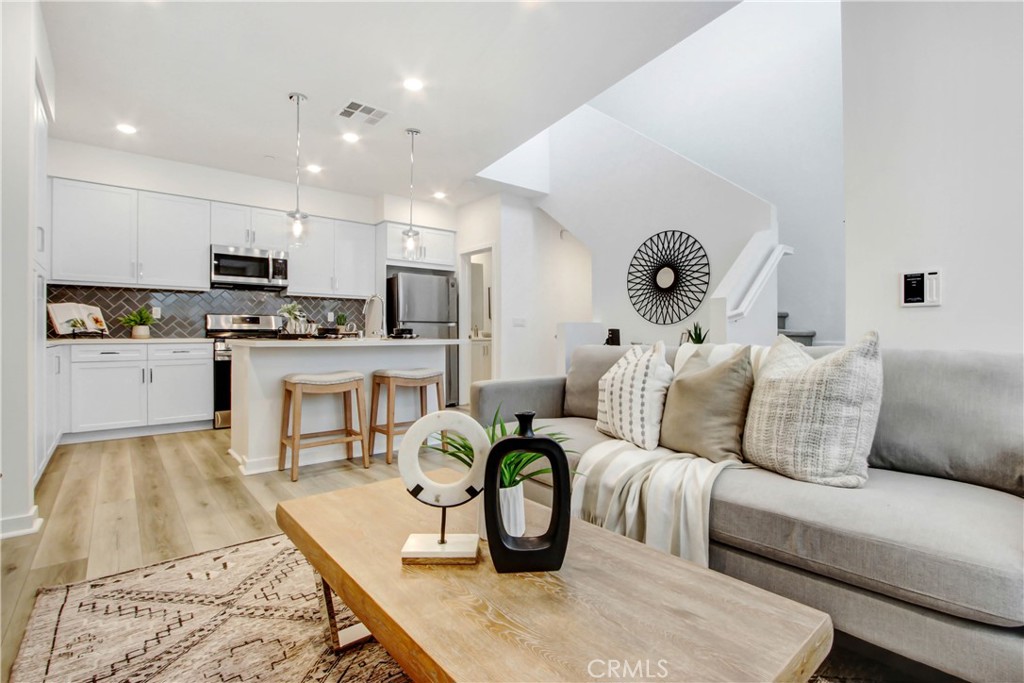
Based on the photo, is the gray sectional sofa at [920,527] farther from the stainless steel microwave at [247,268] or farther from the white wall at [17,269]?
the stainless steel microwave at [247,268]

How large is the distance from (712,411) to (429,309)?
4.47 meters

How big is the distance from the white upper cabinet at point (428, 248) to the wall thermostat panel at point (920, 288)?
479 cm

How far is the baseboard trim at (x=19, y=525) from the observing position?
84.3 inches

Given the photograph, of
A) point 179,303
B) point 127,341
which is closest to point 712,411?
point 127,341

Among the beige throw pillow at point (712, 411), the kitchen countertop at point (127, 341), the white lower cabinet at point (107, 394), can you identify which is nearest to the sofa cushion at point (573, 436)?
the beige throw pillow at point (712, 411)

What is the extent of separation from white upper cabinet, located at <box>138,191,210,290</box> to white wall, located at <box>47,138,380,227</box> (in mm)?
126

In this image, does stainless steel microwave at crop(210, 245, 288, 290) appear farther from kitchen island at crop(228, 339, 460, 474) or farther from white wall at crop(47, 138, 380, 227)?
kitchen island at crop(228, 339, 460, 474)

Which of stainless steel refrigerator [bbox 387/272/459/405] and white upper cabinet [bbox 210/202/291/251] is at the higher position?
white upper cabinet [bbox 210/202/291/251]

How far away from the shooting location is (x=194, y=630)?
147cm

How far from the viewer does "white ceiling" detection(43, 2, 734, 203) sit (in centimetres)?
259

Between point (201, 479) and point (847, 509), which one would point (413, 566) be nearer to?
point (847, 509)

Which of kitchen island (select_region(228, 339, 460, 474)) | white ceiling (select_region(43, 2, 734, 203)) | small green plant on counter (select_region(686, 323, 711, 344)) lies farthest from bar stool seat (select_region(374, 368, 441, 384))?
small green plant on counter (select_region(686, 323, 711, 344))

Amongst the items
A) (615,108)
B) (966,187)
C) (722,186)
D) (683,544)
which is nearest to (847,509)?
(683,544)

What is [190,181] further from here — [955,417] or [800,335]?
[800,335]
